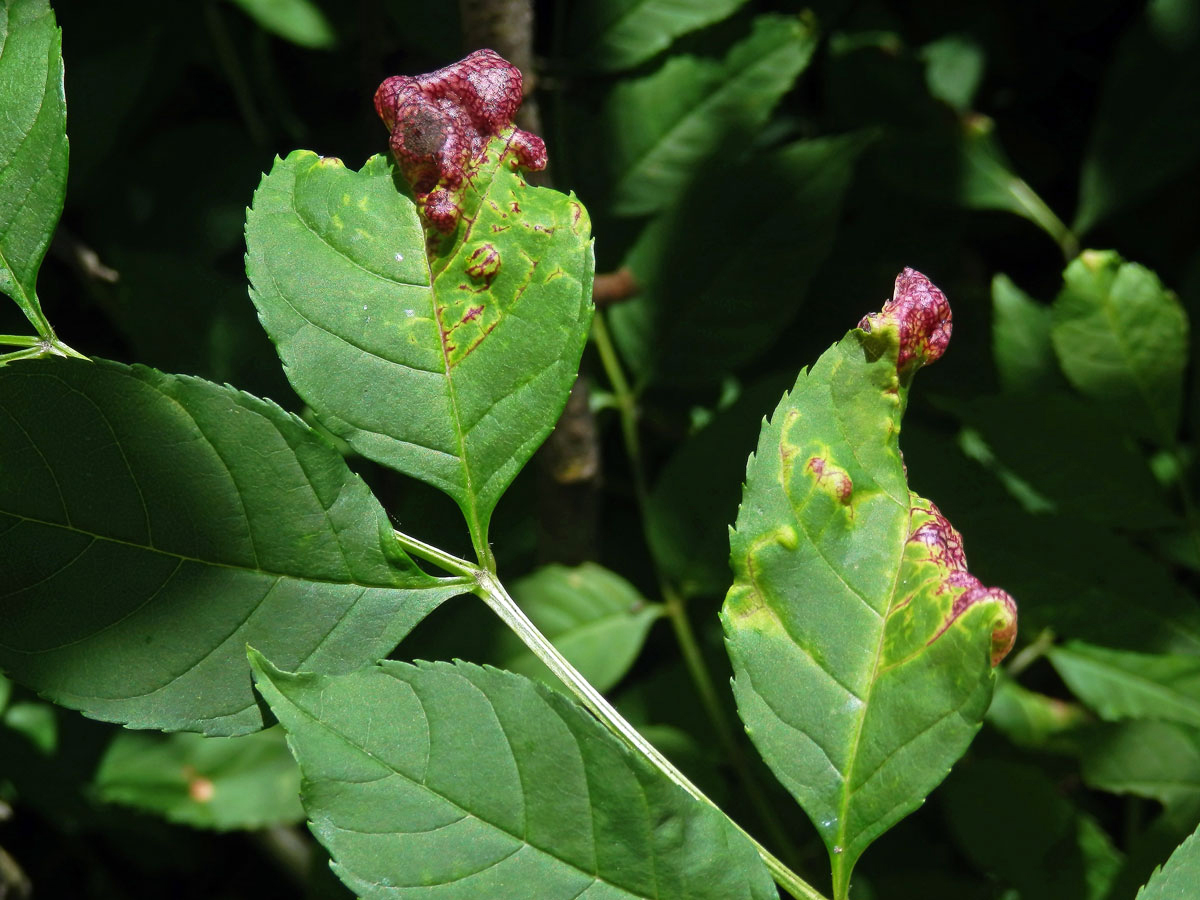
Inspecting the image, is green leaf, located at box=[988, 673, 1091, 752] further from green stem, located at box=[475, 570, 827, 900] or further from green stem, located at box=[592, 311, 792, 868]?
green stem, located at box=[475, 570, 827, 900]

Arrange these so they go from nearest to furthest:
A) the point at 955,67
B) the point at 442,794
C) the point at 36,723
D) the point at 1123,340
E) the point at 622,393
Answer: the point at 442,794 < the point at 1123,340 < the point at 622,393 < the point at 36,723 < the point at 955,67

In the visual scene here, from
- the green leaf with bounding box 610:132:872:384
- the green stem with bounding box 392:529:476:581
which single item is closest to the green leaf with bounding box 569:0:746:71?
the green leaf with bounding box 610:132:872:384

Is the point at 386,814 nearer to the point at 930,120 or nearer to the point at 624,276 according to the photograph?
the point at 624,276

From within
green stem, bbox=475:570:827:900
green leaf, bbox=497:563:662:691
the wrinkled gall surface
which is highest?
the wrinkled gall surface

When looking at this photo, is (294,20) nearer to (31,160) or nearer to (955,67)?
(31,160)

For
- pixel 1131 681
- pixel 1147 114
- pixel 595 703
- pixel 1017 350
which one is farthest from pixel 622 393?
pixel 1147 114

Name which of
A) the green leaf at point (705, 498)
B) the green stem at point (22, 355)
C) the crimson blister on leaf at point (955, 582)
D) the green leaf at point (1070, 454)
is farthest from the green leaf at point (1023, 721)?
the green stem at point (22, 355)
